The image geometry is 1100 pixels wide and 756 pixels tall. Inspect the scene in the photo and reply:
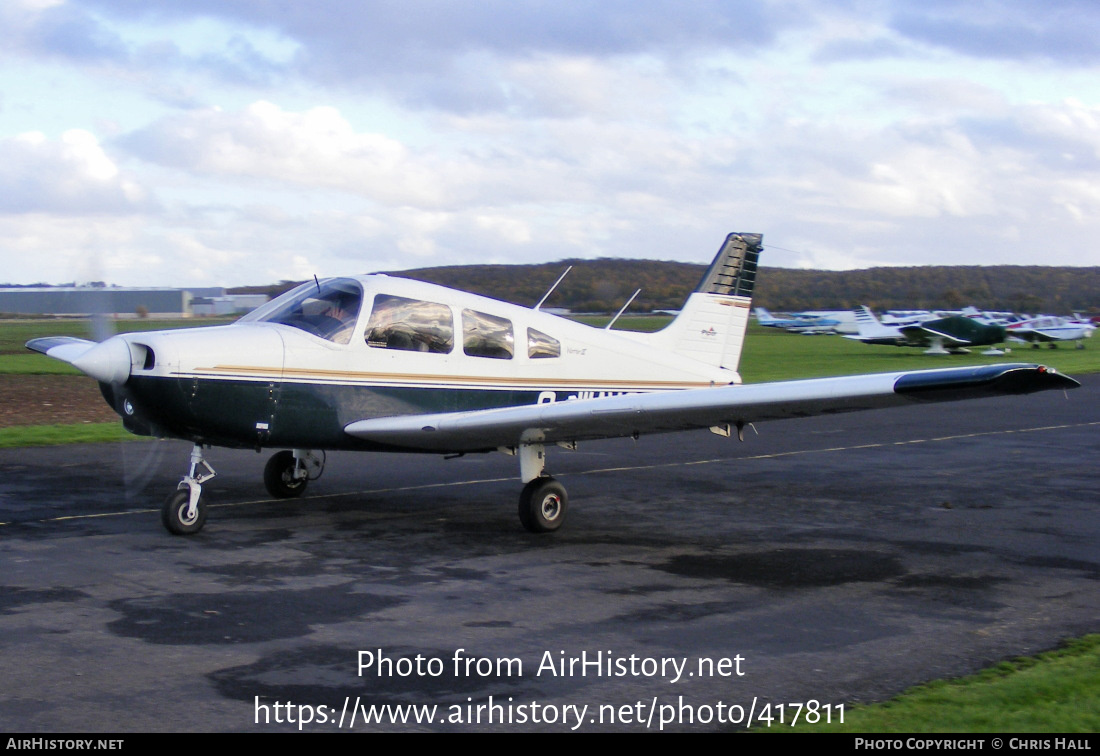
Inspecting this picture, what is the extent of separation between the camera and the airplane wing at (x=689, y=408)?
6508 mm

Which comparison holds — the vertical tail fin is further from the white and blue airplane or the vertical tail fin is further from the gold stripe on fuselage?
the white and blue airplane

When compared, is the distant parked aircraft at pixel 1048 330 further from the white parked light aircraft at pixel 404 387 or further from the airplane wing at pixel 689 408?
the airplane wing at pixel 689 408

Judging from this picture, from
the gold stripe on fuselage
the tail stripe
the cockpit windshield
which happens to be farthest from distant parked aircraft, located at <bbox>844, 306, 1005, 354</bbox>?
the cockpit windshield

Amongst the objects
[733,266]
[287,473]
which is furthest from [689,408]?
[733,266]

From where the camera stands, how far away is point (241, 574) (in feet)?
23.4

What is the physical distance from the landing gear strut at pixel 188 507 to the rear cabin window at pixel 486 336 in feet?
8.29

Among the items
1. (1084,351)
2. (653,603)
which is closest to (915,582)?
(653,603)

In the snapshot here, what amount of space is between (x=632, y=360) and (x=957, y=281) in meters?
79.6

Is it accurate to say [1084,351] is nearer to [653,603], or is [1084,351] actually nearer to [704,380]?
[704,380]

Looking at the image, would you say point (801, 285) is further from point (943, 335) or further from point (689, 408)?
point (689, 408)

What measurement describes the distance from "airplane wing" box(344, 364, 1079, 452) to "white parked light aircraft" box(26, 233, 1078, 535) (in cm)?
2

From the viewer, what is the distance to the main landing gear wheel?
8812 mm

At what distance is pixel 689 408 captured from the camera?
775 cm

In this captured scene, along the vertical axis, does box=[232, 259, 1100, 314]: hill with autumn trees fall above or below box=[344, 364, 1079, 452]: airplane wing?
above
